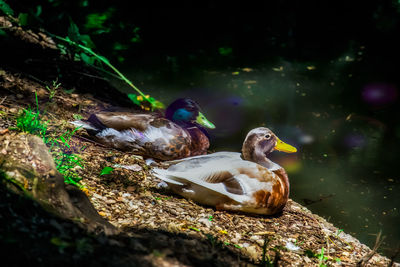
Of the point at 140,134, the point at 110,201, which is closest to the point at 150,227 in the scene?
the point at 110,201

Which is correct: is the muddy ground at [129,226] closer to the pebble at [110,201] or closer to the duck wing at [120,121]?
the pebble at [110,201]

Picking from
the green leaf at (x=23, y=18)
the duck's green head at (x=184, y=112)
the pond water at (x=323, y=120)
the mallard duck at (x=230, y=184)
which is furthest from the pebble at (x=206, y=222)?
the green leaf at (x=23, y=18)

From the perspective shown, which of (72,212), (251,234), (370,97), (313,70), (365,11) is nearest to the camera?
(72,212)

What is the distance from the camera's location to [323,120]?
5.60 meters

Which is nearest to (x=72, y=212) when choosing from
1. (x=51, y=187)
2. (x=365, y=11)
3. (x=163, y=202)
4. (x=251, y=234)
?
(x=51, y=187)

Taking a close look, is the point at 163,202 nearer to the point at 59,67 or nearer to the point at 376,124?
the point at 59,67

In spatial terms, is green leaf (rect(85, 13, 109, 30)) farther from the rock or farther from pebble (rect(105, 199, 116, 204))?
the rock

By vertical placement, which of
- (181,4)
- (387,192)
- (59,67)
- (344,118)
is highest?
(181,4)

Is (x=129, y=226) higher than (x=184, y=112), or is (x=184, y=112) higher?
(x=184, y=112)

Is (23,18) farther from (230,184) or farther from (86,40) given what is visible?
(230,184)

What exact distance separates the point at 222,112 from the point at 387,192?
104 inches

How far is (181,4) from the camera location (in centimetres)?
913

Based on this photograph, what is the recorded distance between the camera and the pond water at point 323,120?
377cm

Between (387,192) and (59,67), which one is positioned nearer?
(387,192)
